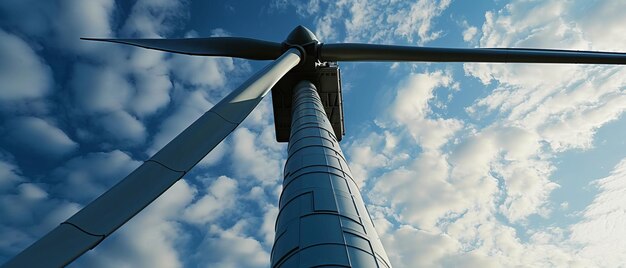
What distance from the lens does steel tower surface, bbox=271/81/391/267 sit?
8.16 m

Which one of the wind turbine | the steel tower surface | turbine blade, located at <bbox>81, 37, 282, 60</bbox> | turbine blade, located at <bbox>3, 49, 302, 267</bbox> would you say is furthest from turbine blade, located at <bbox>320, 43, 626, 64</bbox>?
turbine blade, located at <bbox>3, 49, 302, 267</bbox>

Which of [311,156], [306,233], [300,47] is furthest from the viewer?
[300,47]

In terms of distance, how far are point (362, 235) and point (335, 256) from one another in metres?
1.35

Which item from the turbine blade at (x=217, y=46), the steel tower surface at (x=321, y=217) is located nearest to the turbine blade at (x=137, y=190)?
the steel tower surface at (x=321, y=217)

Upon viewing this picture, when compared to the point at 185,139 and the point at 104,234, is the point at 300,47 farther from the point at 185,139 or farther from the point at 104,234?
the point at 104,234

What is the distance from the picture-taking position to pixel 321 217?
941cm

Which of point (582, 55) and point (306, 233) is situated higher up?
point (582, 55)

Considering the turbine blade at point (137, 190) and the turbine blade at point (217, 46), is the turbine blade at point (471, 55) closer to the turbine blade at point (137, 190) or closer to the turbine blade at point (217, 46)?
the turbine blade at point (217, 46)

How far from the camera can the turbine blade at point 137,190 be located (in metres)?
6.65

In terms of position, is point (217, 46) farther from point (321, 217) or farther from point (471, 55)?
point (321, 217)

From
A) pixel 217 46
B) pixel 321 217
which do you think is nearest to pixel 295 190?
pixel 321 217

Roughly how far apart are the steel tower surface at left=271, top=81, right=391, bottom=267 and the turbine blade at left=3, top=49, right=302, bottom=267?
7.52ft

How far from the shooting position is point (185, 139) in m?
9.90

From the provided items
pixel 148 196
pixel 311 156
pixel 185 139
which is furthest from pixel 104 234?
pixel 311 156
